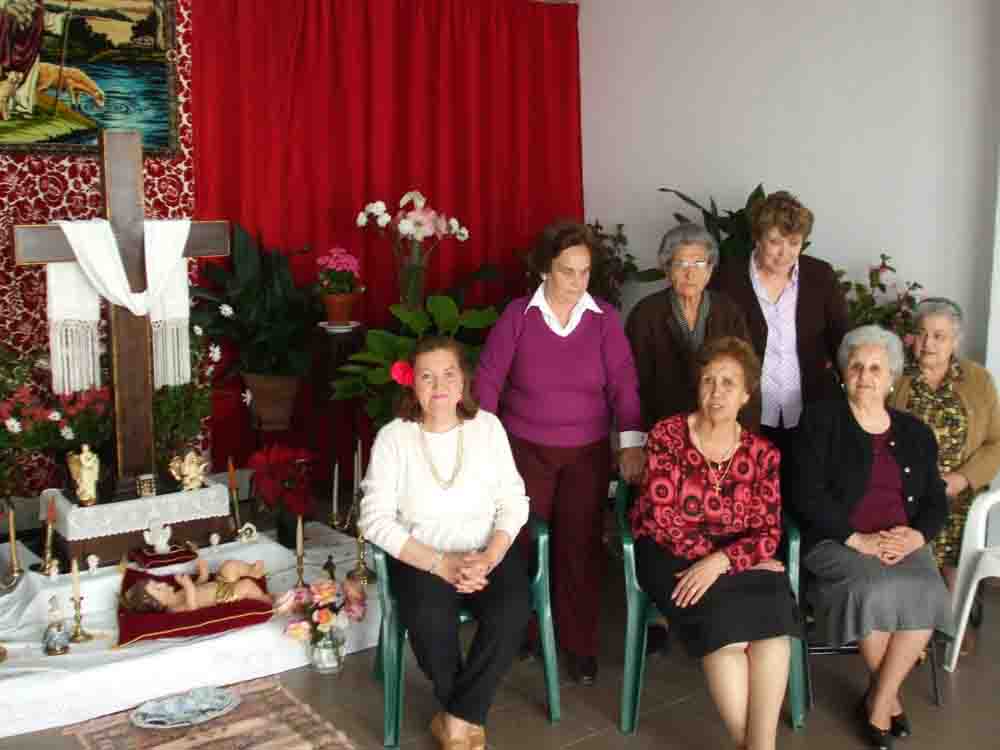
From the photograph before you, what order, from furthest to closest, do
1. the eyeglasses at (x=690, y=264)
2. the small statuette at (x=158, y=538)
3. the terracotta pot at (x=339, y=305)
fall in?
the terracotta pot at (x=339, y=305)
the small statuette at (x=158, y=538)
the eyeglasses at (x=690, y=264)

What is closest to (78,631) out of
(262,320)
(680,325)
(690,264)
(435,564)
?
(435,564)

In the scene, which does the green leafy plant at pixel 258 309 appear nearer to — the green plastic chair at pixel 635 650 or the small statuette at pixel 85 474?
the small statuette at pixel 85 474

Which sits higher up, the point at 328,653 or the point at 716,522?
the point at 716,522

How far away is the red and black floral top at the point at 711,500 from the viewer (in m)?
2.90

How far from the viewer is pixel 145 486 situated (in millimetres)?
3896

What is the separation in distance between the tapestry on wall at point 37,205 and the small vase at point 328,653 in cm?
197

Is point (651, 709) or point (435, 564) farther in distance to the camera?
point (651, 709)

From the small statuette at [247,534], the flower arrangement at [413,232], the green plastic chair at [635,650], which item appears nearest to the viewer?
the green plastic chair at [635,650]

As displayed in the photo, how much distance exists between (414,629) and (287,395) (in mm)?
2423

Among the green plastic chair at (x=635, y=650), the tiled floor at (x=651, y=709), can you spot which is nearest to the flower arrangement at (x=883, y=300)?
the tiled floor at (x=651, y=709)

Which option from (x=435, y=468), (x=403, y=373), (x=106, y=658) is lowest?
(x=106, y=658)

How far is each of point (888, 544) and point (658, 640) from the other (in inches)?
34.8

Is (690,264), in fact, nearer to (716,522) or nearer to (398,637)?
(716,522)

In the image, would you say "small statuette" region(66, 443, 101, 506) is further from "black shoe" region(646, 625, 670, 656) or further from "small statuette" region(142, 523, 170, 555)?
"black shoe" region(646, 625, 670, 656)
